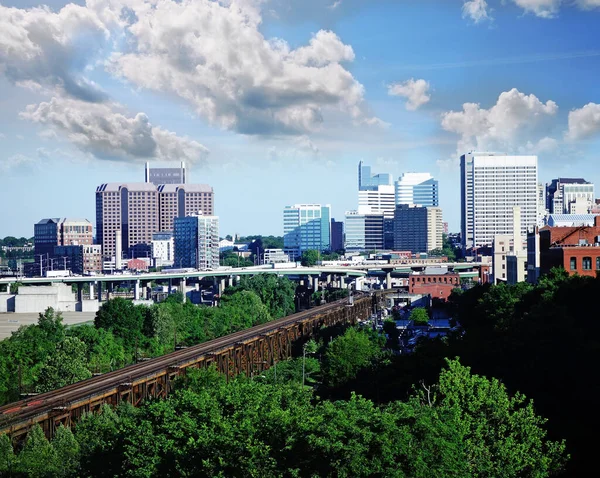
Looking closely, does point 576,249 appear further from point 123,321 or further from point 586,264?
point 123,321

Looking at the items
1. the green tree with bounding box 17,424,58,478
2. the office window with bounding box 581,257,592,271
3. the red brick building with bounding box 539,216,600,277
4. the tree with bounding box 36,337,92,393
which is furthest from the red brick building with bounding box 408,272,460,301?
the green tree with bounding box 17,424,58,478

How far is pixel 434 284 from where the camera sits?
479 feet

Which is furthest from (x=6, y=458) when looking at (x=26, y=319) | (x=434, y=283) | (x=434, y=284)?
(x=434, y=283)

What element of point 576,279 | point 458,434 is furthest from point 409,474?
point 576,279

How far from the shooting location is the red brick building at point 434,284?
5640 inches

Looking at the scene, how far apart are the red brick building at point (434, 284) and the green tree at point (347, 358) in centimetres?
7211

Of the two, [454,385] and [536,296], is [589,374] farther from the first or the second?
[536,296]

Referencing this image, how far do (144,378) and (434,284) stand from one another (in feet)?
315

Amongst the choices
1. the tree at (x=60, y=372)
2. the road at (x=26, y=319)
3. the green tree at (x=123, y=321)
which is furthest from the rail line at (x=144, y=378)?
the road at (x=26, y=319)

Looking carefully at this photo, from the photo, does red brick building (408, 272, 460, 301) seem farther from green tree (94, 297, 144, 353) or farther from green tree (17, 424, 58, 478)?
green tree (17, 424, 58, 478)

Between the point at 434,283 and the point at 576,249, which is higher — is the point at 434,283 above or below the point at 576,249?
below

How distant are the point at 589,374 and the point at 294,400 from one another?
1287 cm

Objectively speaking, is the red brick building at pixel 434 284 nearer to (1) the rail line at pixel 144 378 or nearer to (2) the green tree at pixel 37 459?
(1) the rail line at pixel 144 378

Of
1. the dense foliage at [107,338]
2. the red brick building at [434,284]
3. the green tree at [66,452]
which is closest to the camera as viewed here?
the green tree at [66,452]
